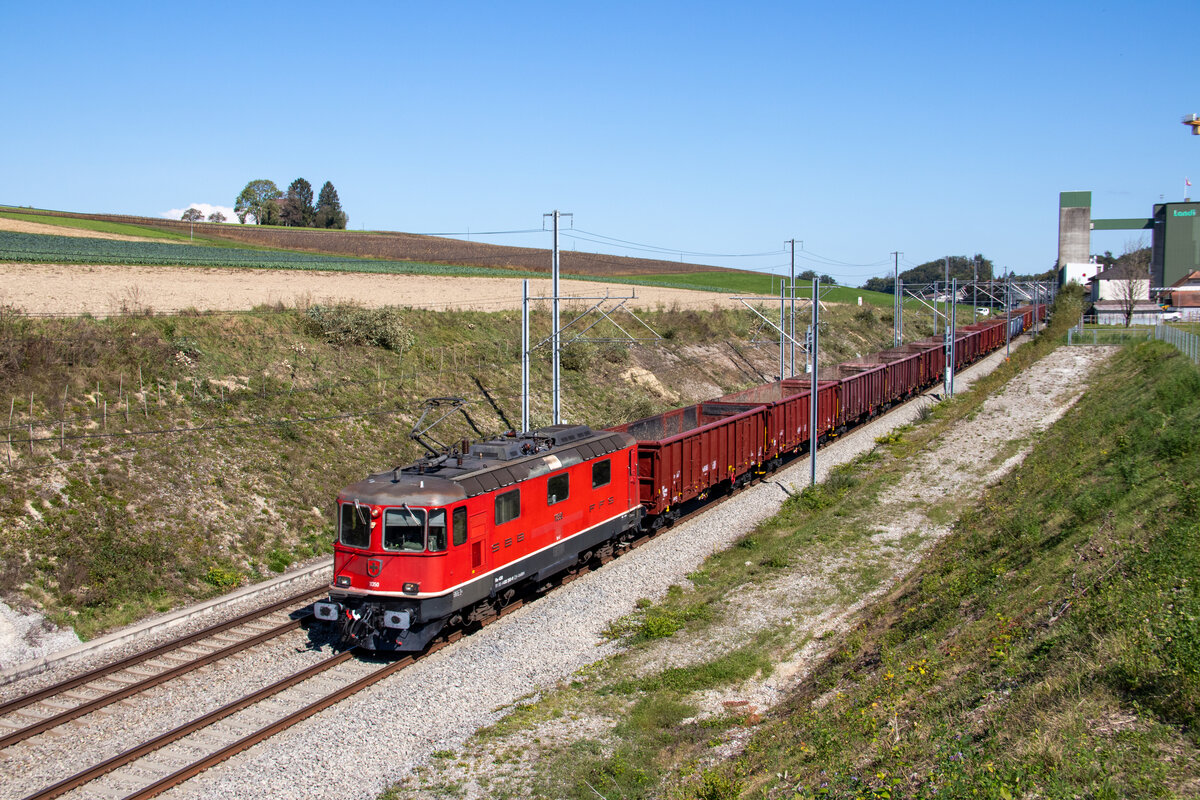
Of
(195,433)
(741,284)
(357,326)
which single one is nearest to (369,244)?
(357,326)

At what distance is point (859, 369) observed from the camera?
4069 cm

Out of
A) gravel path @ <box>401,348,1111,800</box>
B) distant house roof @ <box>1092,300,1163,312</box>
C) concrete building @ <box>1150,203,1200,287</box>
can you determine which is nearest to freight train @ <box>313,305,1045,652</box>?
gravel path @ <box>401,348,1111,800</box>

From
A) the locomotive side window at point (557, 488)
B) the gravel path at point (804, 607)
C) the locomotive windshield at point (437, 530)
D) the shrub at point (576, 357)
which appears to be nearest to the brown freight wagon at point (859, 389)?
the gravel path at point (804, 607)

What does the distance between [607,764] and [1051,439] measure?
24269mm

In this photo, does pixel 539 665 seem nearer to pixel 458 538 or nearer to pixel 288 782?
pixel 458 538

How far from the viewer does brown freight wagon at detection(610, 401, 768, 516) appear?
69.6ft

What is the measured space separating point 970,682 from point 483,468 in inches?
339

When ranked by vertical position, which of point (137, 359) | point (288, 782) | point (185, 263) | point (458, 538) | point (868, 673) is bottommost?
point (288, 782)

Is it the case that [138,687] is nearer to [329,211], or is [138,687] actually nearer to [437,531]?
[437,531]

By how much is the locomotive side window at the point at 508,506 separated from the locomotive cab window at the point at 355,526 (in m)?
2.31

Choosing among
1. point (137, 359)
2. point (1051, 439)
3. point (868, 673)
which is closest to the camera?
point (868, 673)

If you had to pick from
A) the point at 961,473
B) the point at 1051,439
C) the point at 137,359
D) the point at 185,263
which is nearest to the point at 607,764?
the point at 961,473

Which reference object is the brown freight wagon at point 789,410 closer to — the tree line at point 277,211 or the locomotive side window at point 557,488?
the locomotive side window at point 557,488

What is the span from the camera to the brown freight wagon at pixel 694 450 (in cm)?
2120
